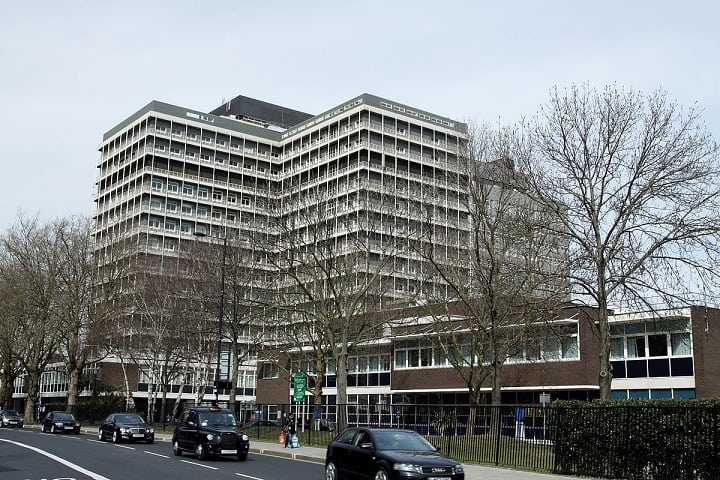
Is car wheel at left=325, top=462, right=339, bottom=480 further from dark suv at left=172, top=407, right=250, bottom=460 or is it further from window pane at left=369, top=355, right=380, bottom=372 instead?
window pane at left=369, top=355, right=380, bottom=372

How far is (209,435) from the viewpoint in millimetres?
25406

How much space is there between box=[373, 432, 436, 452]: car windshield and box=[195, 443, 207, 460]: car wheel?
10437mm

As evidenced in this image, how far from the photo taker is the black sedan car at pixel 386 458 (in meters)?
15.3

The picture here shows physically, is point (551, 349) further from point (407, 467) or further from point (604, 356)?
point (407, 467)

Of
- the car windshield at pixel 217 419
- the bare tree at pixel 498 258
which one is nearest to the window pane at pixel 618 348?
the bare tree at pixel 498 258

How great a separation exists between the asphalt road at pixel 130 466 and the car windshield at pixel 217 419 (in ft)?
4.01

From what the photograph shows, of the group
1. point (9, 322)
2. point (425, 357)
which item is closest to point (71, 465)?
point (425, 357)

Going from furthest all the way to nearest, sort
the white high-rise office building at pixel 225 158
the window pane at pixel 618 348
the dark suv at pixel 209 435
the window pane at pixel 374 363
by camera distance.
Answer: the white high-rise office building at pixel 225 158 < the window pane at pixel 374 363 < the window pane at pixel 618 348 < the dark suv at pixel 209 435

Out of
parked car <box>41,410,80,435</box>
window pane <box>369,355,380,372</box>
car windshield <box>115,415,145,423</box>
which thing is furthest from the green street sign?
window pane <box>369,355,380,372</box>

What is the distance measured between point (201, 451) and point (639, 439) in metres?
14.0

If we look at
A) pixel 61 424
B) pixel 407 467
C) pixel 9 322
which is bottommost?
pixel 61 424

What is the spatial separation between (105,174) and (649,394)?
92462 millimetres

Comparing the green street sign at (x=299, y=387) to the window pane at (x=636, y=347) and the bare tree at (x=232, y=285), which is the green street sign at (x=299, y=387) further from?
the window pane at (x=636, y=347)

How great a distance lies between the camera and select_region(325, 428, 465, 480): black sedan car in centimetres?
1531
